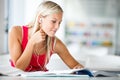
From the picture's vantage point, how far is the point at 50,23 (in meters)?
0.67

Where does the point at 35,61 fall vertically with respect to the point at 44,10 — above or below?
below

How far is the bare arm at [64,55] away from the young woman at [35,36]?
0.03 meters

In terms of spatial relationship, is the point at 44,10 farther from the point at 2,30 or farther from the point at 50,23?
the point at 2,30

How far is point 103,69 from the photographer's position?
717mm

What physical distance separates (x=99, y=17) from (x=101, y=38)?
0.31 meters

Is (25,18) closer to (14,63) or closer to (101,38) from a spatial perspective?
(14,63)

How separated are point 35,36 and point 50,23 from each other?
4 cm

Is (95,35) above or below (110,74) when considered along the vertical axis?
below

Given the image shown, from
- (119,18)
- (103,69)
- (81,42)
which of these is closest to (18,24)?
(103,69)

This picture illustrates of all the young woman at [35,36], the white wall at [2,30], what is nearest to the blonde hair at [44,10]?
the young woman at [35,36]

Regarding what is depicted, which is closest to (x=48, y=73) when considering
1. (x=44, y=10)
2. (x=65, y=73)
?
(x=65, y=73)

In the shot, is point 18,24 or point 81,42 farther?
point 81,42

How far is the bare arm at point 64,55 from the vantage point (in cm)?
72

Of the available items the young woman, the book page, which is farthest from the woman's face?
the book page
